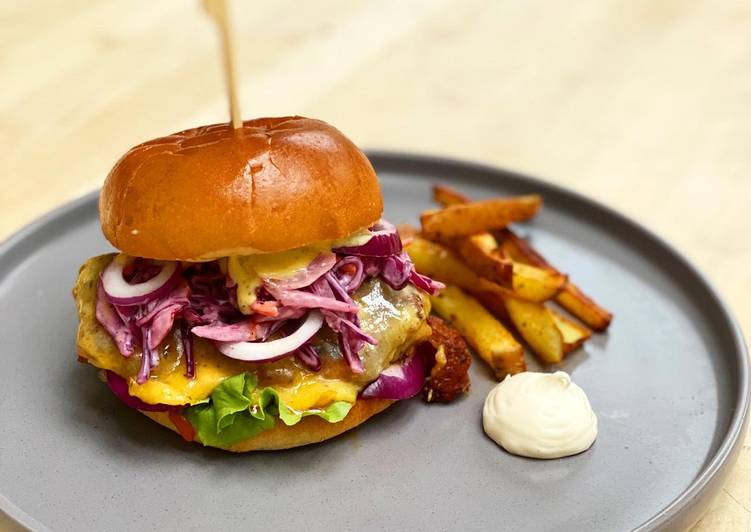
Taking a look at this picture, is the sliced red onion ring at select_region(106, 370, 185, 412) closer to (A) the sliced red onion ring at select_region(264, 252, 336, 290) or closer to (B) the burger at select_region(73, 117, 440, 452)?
(B) the burger at select_region(73, 117, 440, 452)

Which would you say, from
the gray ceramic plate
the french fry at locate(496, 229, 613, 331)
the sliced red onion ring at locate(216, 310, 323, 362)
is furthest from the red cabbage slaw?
the french fry at locate(496, 229, 613, 331)

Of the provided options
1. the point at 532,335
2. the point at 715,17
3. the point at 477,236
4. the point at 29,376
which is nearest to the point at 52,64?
the point at 29,376

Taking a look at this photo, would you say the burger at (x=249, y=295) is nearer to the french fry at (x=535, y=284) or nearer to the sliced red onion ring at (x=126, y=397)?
the sliced red onion ring at (x=126, y=397)

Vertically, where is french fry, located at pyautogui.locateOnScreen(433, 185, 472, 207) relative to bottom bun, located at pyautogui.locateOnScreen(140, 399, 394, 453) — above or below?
above

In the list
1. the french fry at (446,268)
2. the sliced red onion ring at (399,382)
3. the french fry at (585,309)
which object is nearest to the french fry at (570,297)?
the french fry at (585,309)

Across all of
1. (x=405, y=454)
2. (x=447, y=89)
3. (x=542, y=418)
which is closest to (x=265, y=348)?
(x=405, y=454)

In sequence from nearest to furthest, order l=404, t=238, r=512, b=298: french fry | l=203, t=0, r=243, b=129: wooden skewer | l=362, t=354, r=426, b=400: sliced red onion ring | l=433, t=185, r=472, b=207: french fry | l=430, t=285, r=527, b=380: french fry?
l=203, t=0, r=243, b=129: wooden skewer → l=362, t=354, r=426, b=400: sliced red onion ring → l=430, t=285, r=527, b=380: french fry → l=404, t=238, r=512, b=298: french fry → l=433, t=185, r=472, b=207: french fry

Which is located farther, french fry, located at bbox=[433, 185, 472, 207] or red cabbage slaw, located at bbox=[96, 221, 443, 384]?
french fry, located at bbox=[433, 185, 472, 207]

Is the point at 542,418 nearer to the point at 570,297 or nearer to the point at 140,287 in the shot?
the point at 570,297
